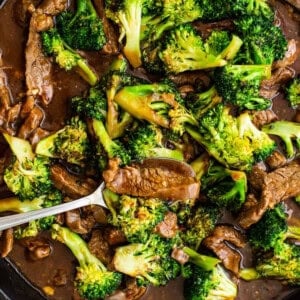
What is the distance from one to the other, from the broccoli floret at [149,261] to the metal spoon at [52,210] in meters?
0.30

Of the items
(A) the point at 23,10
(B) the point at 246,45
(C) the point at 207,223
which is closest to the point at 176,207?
(C) the point at 207,223

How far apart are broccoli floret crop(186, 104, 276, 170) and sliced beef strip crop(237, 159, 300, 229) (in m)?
0.14

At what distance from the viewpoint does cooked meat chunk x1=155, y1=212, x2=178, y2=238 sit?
308 centimetres

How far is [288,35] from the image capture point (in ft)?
10.6

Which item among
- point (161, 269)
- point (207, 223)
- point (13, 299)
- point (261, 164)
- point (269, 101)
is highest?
point (269, 101)

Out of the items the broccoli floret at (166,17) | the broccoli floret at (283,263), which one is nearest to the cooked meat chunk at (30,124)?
the broccoli floret at (166,17)

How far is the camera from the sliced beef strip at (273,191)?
310cm

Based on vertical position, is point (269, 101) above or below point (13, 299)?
above

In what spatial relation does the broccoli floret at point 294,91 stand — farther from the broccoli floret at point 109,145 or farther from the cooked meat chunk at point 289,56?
the broccoli floret at point 109,145

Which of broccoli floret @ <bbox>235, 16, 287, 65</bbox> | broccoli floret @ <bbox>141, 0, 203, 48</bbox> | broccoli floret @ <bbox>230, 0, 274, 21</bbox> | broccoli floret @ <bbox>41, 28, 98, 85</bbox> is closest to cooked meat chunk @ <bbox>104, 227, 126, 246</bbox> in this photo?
broccoli floret @ <bbox>41, 28, 98, 85</bbox>

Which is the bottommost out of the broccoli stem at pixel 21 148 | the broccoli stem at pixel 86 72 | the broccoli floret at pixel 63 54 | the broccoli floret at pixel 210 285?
the broccoli floret at pixel 210 285

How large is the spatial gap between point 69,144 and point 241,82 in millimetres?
953

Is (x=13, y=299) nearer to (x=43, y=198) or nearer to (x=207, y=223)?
(x=43, y=198)

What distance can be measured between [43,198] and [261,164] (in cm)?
123
